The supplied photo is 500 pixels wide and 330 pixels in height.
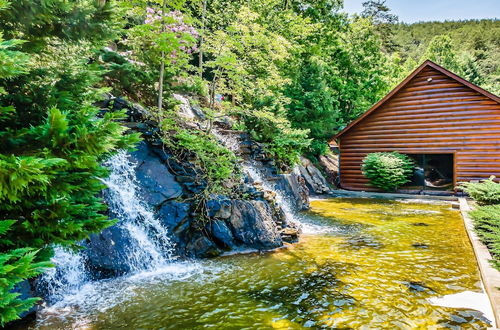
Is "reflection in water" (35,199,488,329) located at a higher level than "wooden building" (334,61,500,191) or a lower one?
lower

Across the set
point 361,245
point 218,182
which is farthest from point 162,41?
point 361,245

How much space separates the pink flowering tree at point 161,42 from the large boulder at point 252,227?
3.93 m

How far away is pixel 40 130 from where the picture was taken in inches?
112

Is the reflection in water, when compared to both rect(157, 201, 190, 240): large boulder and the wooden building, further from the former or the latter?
the wooden building

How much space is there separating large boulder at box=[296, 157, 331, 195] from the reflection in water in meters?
9.77

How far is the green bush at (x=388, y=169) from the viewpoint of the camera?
17703 millimetres

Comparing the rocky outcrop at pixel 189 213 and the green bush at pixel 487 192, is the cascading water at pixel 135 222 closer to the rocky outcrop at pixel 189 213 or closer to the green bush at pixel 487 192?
the rocky outcrop at pixel 189 213

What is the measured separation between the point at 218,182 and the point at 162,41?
4.13 meters

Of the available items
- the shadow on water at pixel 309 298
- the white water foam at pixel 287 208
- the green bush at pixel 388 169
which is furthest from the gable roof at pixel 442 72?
the shadow on water at pixel 309 298

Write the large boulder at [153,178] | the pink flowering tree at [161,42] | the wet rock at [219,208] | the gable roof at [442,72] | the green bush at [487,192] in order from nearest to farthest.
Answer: the large boulder at [153,178]
the wet rock at [219,208]
the pink flowering tree at [161,42]
the green bush at [487,192]
the gable roof at [442,72]

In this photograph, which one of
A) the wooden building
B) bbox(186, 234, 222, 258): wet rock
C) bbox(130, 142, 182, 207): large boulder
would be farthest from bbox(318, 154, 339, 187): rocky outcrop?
bbox(130, 142, 182, 207): large boulder

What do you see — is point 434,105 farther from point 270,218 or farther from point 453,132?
point 270,218

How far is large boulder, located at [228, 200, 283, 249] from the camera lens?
25.0 feet

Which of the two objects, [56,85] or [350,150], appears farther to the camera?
[350,150]
